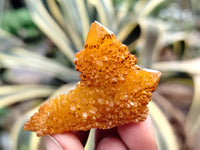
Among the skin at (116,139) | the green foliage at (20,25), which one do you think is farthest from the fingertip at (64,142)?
the green foliage at (20,25)

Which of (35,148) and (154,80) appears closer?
(154,80)

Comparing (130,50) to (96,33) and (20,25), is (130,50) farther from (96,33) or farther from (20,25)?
(20,25)

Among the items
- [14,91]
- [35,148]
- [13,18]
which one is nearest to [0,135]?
[14,91]

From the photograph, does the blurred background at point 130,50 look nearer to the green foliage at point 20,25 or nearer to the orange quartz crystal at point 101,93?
the orange quartz crystal at point 101,93

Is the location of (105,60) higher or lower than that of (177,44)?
lower

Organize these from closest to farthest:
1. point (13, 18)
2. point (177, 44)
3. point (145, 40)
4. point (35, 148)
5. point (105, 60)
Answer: point (105, 60) < point (35, 148) < point (145, 40) < point (177, 44) < point (13, 18)

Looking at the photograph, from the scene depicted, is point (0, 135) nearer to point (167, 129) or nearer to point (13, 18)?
point (167, 129)

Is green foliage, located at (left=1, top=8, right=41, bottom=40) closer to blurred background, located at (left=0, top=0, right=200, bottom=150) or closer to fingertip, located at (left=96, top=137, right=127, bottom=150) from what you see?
blurred background, located at (left=0, top=0, right=200, bottom=150)
